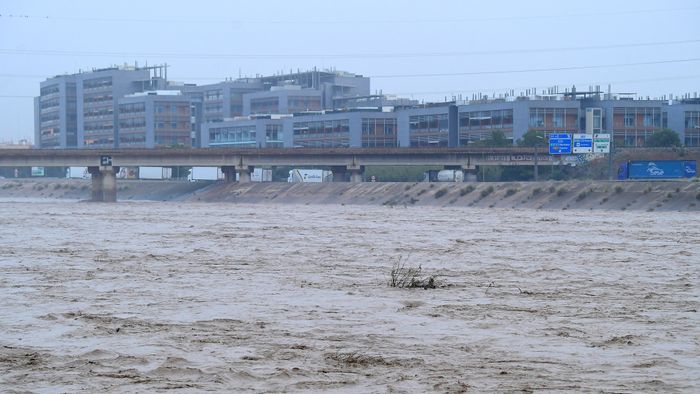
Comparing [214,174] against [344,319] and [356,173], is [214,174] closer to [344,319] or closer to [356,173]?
[356,173]

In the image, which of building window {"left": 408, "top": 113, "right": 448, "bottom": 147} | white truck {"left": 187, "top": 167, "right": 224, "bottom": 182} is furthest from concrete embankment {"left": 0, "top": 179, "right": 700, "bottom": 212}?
building window {"left": 408, "top": 113, "right": 448, "bottom": 147}

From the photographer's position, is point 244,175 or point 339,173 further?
point 244,175

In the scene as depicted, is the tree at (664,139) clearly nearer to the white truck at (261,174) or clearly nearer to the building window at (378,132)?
the building window at (378,132)

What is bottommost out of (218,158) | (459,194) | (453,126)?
(459,194)

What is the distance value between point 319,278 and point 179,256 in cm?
912

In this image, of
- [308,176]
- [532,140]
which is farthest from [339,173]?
[532,140]

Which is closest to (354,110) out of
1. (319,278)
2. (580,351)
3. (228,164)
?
(228,164)

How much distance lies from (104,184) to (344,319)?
113 meters

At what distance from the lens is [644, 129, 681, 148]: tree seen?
138m

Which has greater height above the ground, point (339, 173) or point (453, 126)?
point (453, 126)

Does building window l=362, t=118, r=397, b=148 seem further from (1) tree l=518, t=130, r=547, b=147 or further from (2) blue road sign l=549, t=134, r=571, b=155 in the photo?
(2) blue road sign l=549, t=134, r=571, b=155

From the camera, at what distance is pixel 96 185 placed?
429 ft

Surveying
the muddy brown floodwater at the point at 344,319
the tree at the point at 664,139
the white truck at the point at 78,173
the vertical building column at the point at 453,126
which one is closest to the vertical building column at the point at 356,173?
the vertical building column at the point at 453,126

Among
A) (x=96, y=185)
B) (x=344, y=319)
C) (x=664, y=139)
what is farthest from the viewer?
(x=664, y=139)
